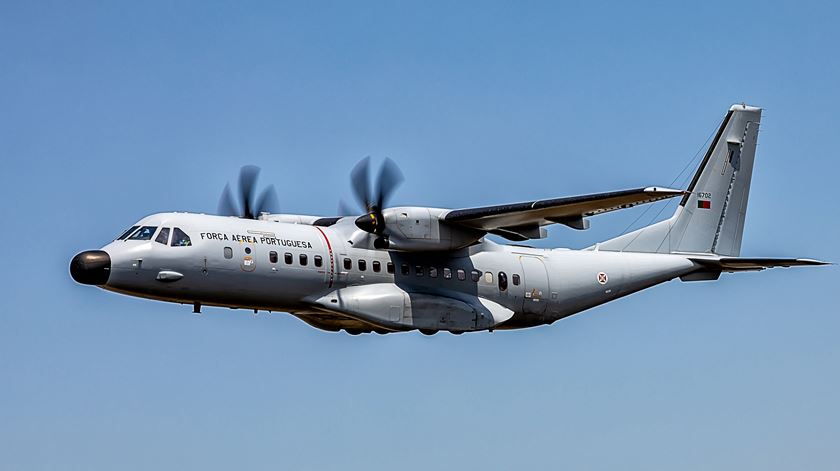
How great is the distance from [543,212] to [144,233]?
22.8ft

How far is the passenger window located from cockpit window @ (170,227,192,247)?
11 cm

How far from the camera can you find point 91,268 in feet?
65.8

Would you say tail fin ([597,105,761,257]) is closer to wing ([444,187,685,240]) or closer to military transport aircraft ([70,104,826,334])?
military transport aircraft ([70,104,826,334])

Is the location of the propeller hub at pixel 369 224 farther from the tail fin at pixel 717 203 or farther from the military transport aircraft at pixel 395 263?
the tail fin at pixel 717 203

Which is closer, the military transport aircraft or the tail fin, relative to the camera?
the military transport aircraft

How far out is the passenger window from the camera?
20703mm

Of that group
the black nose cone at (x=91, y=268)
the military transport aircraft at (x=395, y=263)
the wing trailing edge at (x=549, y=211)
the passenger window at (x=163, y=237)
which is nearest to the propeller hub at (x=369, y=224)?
the military transport aircraft at (x=395, y=263)

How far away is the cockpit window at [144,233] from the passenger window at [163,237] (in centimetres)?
13

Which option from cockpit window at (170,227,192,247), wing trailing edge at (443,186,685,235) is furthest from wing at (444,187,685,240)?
cockpit window at (170,227,192,247)

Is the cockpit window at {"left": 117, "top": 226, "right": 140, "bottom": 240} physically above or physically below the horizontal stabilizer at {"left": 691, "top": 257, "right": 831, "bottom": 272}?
above

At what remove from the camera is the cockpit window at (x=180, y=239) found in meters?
20.7

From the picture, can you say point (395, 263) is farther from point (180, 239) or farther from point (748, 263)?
point (748, 263)

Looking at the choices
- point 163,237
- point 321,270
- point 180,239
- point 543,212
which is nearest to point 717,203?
point 543,212

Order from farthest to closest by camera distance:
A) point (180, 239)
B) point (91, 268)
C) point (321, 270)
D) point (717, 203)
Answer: point (717, 203) < point (321, 270) < point (180, 239) < point (91, 268)
